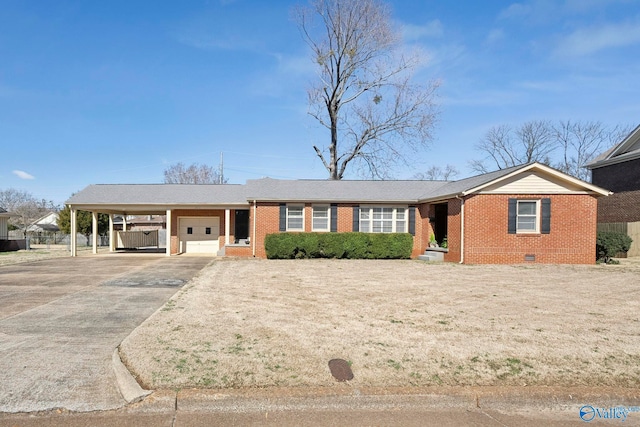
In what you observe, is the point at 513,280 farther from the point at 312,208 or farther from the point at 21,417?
the point at 21,417

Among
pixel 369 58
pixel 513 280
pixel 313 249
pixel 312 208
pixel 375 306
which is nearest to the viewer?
pixel 375 306

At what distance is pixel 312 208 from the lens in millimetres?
18531

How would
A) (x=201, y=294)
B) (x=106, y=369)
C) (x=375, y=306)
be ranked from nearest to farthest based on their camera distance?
(x=106, y=369), (x=375, y=306), (x=201, y=294)

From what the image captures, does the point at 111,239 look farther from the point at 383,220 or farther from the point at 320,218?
the point at 383,220

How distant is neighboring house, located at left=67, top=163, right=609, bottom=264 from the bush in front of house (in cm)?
104

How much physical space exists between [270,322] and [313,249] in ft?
36.4

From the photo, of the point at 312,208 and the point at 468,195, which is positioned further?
the point at 312,208

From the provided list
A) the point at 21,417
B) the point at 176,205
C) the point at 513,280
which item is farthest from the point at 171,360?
the point at 176,205

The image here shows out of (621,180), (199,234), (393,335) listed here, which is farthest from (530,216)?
(199,234)

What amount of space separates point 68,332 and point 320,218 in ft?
44.3

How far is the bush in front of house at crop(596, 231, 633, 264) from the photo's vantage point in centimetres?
1605

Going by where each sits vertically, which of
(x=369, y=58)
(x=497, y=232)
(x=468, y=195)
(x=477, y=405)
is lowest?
(x=477, y=405)

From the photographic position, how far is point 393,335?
5.48 metres

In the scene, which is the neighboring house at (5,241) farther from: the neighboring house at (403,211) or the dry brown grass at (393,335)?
the dry brown grass at (393,335)
